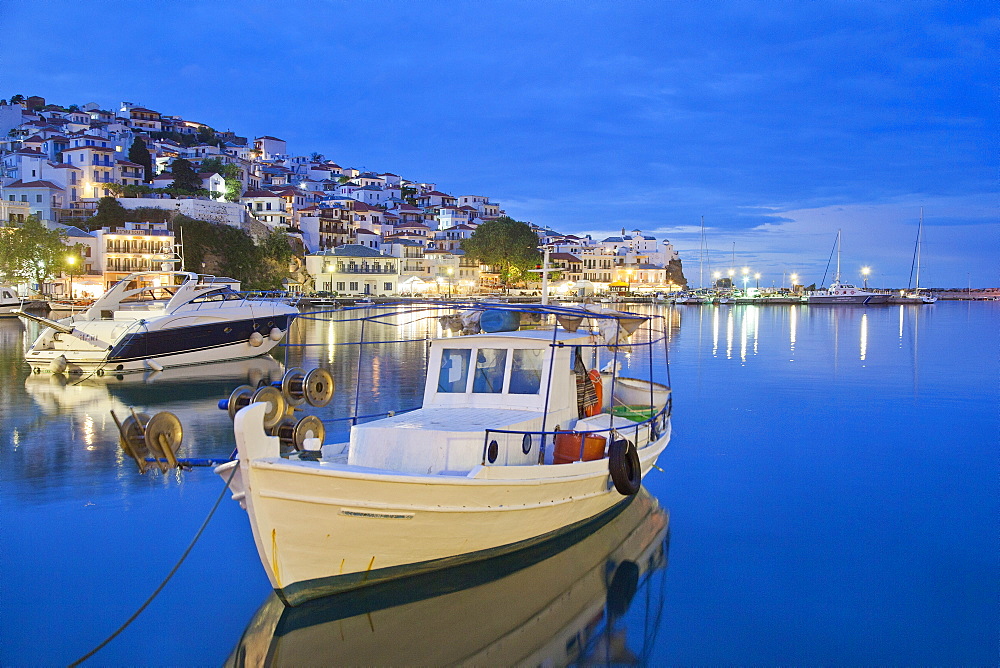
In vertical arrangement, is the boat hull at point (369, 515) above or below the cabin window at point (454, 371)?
below

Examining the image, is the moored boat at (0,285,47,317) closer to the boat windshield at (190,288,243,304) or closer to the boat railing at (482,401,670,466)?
the boat windshield at (190,288,243,304)

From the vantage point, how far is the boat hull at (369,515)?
7020 millimetres

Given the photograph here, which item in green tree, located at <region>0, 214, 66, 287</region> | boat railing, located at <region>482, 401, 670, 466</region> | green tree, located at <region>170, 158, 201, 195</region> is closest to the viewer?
boat railing, located at <region>482, 401, 670, 466</region>

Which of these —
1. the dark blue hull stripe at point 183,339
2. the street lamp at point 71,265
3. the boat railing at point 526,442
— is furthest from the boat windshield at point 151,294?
the boat railing at point 526,442

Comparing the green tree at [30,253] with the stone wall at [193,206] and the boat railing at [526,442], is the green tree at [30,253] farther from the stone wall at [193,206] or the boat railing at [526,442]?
the boat railing at [526,442]

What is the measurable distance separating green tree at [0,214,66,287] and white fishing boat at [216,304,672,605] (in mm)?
55179

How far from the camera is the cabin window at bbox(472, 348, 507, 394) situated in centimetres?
1034

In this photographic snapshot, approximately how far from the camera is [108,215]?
71.3 meters

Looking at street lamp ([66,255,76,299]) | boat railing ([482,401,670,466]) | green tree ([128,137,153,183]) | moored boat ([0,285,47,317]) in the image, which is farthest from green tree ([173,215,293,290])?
boat railing ([482,401,670,466])

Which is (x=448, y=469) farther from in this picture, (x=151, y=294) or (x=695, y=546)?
(x=151, y=294)

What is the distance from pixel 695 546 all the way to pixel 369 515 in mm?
5249

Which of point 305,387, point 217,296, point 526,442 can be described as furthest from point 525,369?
point 217,296

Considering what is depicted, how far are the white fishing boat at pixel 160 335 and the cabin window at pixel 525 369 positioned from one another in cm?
1534

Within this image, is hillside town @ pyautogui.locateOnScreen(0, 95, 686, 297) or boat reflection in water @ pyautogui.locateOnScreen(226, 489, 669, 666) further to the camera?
hillside town @ pyautogui.locateOnScreen(0, 95, 686, 297)
